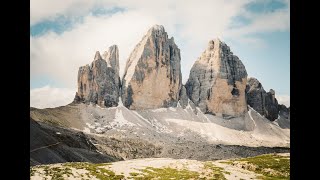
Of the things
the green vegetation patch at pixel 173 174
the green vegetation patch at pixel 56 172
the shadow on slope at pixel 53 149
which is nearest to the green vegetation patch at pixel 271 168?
the green vegetation patch at pixel 173 174

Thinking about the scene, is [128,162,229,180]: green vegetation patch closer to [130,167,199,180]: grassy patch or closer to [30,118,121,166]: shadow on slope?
[130,167,199,180]: grassy patch

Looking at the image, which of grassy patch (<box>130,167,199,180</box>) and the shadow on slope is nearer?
grassy patch (<box>130,167,199,180</box>)

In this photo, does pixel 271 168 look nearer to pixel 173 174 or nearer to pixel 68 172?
pixel 173 174

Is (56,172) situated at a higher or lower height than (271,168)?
higher

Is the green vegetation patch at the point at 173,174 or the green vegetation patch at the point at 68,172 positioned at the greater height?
the green vegetation patch at the point at 68,172

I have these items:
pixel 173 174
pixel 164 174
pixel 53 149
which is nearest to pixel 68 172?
pixel 164 174

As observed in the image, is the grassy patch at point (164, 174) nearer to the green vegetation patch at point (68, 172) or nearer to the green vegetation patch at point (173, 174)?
the green vegetation patch at point (173, 174)

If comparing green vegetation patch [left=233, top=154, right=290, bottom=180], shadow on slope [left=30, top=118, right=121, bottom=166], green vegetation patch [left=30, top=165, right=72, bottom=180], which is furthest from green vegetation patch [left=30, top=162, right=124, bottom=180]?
shadow on slope [left=30, top=118, right=121, bottom=166]
